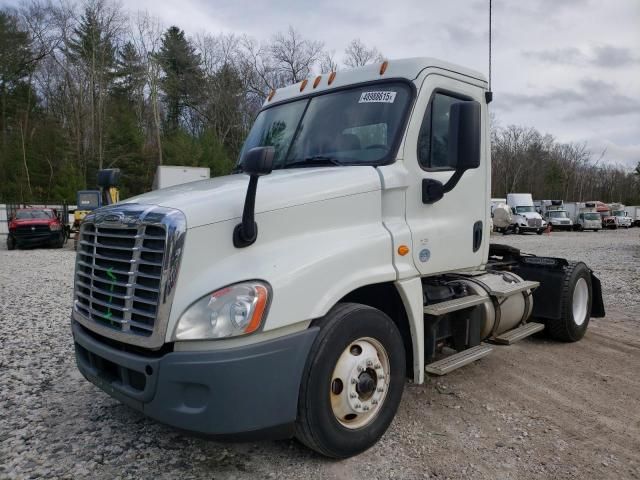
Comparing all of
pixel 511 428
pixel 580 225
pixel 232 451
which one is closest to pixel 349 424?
pixel 232 451

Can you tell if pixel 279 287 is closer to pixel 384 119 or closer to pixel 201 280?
pixel 201 280

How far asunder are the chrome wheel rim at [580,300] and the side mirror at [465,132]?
11.9ft

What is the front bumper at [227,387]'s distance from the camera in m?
2.51

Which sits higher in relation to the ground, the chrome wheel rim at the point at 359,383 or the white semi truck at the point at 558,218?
the white semi truck at the point at 558,218

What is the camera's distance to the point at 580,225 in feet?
138

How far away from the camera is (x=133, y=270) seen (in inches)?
106

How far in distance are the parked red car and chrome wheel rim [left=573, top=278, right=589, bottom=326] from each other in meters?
20.4

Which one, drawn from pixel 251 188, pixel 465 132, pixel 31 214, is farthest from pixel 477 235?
pixel 31 214

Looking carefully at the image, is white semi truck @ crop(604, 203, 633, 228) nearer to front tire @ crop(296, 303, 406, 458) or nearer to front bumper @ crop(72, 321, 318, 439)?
front tire @ crop(296, 303, 406, 458)

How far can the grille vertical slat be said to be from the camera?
104 inches

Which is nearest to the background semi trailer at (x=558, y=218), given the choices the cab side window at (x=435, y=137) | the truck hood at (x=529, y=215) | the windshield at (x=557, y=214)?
the windshield at (x=557, y=214)

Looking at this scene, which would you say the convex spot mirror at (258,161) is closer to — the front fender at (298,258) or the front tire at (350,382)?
the front fender at (298,258)

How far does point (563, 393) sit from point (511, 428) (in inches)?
39.5

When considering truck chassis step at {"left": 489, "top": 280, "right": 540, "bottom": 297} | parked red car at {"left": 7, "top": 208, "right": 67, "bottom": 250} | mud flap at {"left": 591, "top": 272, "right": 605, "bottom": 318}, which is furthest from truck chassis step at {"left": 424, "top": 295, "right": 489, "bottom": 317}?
parked red car at {"left": 7, "top": 208, "right": 67, "bottom": 250}
